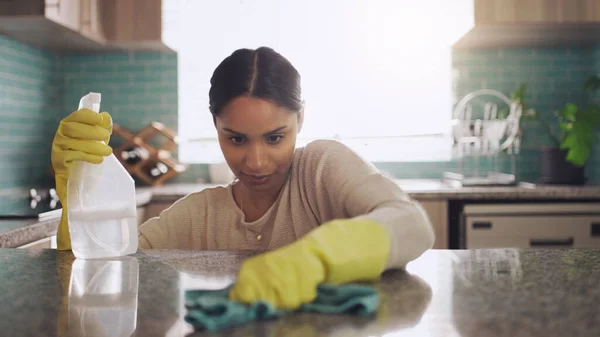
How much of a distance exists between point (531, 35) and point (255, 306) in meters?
2.80

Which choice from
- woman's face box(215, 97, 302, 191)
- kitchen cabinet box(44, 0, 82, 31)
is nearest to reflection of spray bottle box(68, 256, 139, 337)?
woman's face box(215, 97, 302, 191)

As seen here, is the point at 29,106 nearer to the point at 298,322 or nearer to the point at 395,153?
the point at 395,153

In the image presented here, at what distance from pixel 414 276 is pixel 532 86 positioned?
109 inches

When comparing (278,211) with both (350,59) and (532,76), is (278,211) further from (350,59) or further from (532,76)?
(532,76)

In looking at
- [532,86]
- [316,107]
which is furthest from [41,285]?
[532,86]

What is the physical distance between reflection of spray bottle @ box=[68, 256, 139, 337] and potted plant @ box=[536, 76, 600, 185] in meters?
2.45

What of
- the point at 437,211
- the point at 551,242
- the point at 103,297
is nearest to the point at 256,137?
the point at 103,297

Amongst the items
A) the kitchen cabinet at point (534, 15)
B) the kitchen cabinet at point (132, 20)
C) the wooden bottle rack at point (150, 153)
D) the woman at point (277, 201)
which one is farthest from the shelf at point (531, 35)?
the woman at point (277, 201)

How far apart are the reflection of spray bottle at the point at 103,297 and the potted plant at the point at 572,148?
8.03 ft

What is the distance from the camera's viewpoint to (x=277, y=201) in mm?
1499

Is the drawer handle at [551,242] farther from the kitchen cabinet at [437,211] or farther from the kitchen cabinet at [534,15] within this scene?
the kitchen cabinet at [534,15]

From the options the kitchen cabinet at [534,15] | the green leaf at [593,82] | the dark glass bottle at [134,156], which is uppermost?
the kitchen cabinet at [534,15]

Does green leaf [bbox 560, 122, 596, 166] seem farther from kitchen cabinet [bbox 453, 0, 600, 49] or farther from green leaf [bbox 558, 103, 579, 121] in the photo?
kitchen cabinet [bbox 453, 0, 600, 49]

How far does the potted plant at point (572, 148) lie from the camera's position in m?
2.85
